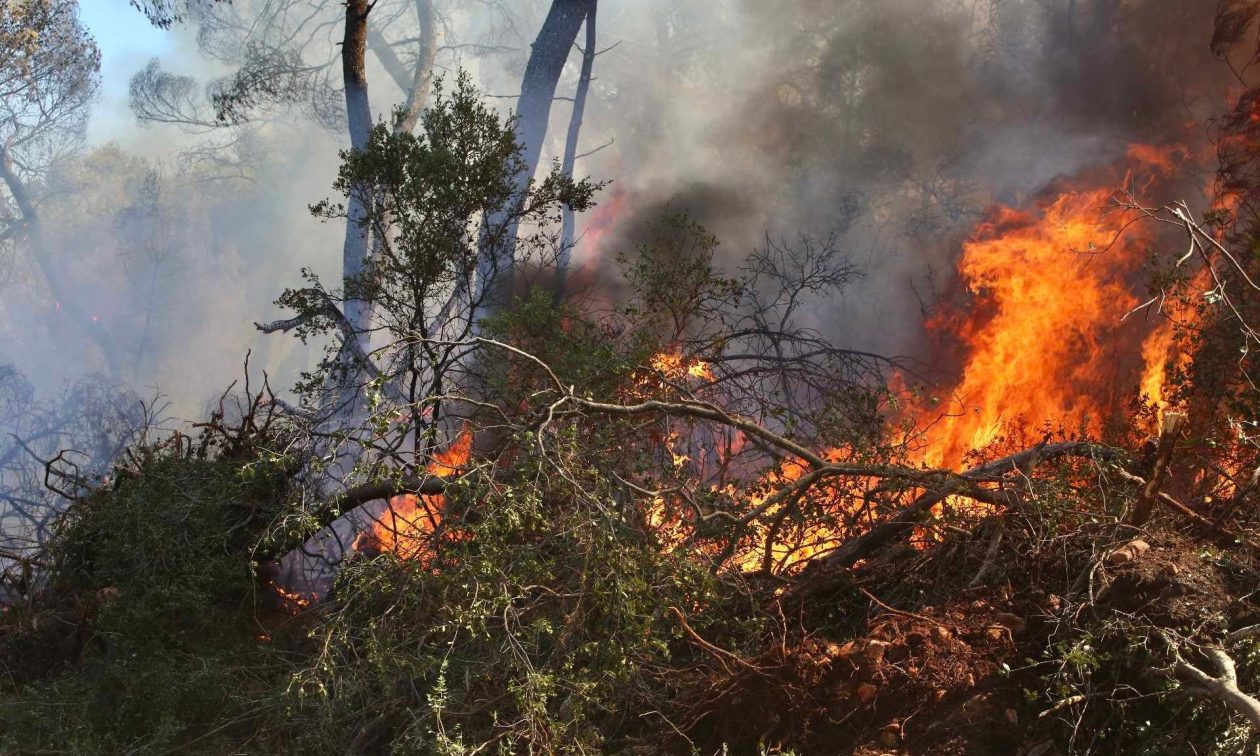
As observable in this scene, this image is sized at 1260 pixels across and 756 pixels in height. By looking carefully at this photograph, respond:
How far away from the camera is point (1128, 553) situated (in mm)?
5227

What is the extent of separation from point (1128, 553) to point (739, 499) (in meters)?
2.18

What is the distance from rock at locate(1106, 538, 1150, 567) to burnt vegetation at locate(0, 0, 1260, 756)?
3 centimetres

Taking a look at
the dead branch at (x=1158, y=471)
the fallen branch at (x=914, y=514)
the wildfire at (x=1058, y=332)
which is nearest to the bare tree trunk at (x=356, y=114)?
the fallen branch at (x=914, y=514)

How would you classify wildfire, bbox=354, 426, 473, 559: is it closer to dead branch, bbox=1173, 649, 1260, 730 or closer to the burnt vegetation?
the burnt vegetation

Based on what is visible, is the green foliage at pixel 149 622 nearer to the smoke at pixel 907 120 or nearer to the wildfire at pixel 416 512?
the wildfire at pixel 416 512

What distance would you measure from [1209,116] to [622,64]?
13155mm

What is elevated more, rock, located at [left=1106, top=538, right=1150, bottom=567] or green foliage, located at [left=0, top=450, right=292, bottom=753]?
green foliage, located at [left=0, top=450, right=292, bottom=753]

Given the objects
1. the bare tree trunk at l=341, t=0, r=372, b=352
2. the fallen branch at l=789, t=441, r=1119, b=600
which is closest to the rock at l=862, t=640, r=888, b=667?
the fallen branch at l=789, t=441, r=1119, b=600

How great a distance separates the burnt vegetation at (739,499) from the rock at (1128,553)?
0.03 meters

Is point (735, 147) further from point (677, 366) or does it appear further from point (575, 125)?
point (677, 366)

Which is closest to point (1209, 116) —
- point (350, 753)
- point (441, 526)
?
point (441, 526)

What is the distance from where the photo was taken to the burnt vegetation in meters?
5.05

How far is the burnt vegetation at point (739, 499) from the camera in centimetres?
505

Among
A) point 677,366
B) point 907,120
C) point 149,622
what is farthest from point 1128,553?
point 907,120
